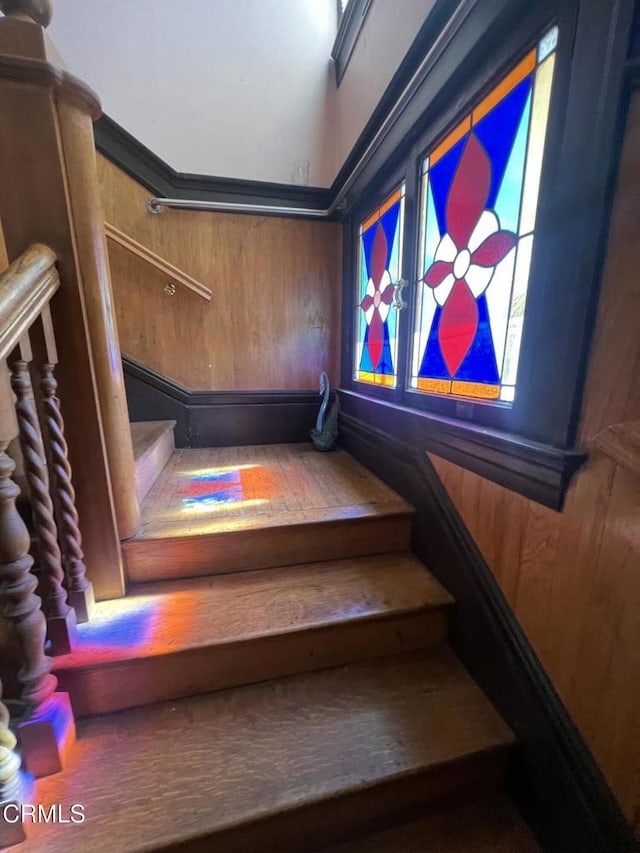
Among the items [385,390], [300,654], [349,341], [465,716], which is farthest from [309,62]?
[465,716]

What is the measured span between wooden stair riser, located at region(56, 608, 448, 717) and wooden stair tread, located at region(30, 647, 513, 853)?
0.03 metres

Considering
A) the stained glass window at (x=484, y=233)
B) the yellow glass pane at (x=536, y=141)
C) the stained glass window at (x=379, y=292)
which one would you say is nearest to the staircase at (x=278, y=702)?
the stained glass window at (x=484, y=233)

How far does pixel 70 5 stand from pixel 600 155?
274 cm

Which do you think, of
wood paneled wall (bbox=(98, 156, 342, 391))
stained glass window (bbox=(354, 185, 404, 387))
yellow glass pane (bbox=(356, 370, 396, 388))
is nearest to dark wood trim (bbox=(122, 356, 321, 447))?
wood paneled wall (bbox=(98, 156, 342, 391))

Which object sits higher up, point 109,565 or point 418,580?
point 109,565

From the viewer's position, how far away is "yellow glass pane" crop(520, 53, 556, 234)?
0.84 metres

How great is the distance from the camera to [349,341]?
2217mm

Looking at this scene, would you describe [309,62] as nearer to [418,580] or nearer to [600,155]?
[600,155]

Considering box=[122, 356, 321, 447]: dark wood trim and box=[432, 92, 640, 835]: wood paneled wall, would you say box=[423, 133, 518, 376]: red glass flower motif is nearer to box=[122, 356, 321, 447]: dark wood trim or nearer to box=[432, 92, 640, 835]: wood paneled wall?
box=[432, 92, 640, 835]: wood paneled wall

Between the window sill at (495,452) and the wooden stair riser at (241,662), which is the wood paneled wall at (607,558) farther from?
the wooden stair riser at (241,662)

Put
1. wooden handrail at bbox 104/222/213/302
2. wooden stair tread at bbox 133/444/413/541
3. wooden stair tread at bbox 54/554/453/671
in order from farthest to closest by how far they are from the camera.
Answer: wooden handrail at bbox 104/222/213/302
wooden stair tread at bbox 133/444/413/541
wooden stair tread at bbox 54/554/453/671

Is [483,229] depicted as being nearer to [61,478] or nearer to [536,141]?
[536,141]

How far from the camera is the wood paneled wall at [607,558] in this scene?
0.62 m

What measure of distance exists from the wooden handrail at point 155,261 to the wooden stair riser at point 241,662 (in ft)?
6.04
